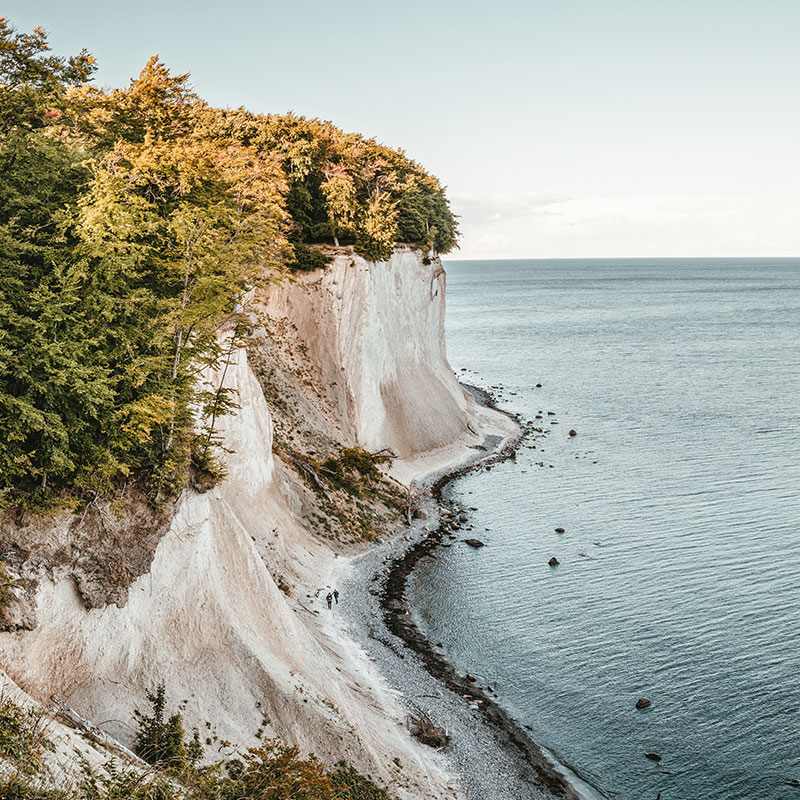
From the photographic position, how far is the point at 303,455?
4856 centimetres

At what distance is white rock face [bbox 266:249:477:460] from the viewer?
55969 millimetres

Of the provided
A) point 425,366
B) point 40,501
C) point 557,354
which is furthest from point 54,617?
point 557,354

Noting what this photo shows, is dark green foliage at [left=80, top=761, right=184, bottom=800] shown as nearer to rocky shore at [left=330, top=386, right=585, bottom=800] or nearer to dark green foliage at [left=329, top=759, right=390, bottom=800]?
dark green foliage at [left=329, top=759, right=390, bottom=800]

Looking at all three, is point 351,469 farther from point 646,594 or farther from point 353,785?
point 353,785

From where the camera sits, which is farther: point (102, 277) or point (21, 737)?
point (102, 277)

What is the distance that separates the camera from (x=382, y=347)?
206 feet

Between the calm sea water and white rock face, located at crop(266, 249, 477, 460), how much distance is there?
7.85 m

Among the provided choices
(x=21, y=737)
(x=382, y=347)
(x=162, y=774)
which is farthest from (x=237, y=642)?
(x=382, y=347)

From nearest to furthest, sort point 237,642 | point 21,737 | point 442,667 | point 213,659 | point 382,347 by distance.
Result: point 21,737
point 213,659
point 237,642
point 442,667
point 382,347

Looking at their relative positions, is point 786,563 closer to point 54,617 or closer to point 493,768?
point 493,768

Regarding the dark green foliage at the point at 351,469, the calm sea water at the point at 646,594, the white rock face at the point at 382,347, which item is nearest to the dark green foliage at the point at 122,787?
the calm sea water at the point at 646,594

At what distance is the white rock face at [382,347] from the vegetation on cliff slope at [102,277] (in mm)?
24168

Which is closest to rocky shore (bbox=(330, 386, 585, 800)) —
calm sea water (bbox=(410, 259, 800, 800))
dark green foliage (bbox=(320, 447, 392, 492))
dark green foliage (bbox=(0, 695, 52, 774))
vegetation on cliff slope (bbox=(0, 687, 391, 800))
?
calm sea water (bbox=(410, 259, 800, 800))

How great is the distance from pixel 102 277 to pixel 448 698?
73.8 feet
